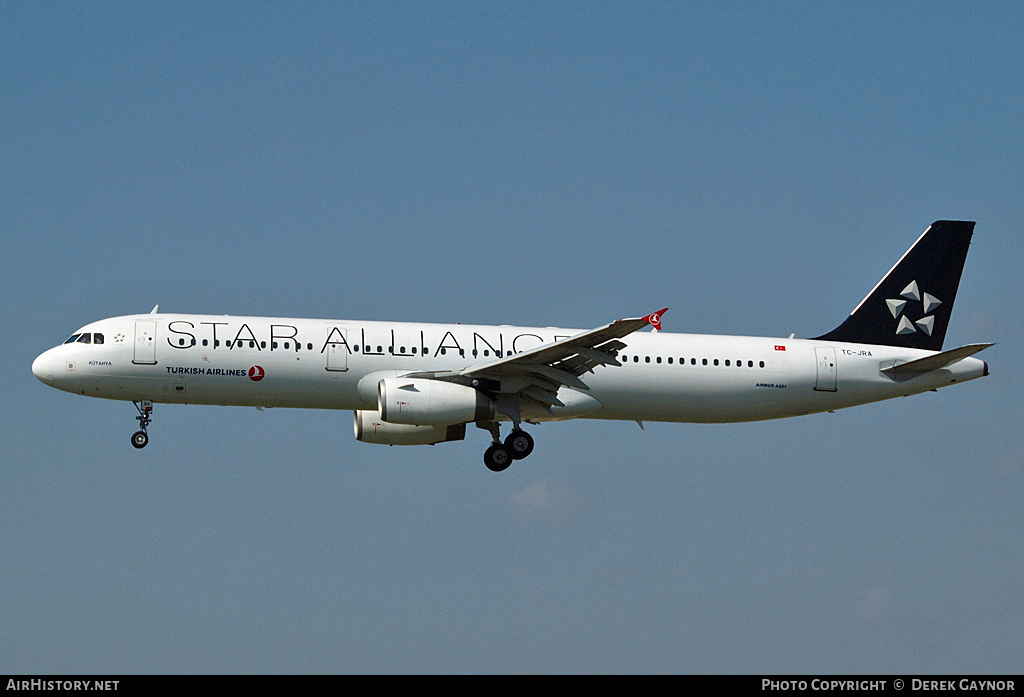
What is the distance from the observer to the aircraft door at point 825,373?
43562 millimetres

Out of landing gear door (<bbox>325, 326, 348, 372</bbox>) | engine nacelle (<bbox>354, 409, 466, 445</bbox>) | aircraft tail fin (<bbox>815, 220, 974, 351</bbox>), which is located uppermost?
aircraft tail fin (<bbox>815, 220, 974, 351</bbox>)

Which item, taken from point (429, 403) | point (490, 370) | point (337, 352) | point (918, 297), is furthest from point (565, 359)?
point (918, 297)

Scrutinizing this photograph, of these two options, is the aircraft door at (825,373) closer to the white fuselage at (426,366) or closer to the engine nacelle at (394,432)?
the white fuselage at (426,366)

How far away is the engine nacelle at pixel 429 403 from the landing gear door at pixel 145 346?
6517mm

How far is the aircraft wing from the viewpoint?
38.2m

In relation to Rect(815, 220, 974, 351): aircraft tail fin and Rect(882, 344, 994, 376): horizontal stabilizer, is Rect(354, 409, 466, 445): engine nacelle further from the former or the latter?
Rect(882, 344, 994, 376): horizontal stabilizer

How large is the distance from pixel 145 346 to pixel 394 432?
843 centimetres

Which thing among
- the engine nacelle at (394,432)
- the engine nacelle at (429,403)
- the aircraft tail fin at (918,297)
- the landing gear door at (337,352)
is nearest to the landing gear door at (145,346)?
the landing gear door at (337,352)

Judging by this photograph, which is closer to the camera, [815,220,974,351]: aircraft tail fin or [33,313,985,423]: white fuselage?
[33,313,985,423]: white fuselage

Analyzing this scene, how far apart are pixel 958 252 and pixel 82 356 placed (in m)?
29.1

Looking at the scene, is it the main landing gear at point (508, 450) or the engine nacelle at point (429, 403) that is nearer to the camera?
the engine nacelle at point (429, 403)

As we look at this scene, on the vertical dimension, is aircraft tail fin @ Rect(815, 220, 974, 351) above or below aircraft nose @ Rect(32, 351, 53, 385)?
above

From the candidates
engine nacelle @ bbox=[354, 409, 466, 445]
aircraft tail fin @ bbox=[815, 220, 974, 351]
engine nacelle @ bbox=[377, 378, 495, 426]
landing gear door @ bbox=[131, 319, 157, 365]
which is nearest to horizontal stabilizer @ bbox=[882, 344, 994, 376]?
aircraft tail fin @ bbox=[815, 220, 974, 351]

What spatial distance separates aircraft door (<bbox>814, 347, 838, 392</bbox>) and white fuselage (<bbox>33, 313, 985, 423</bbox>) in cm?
3
